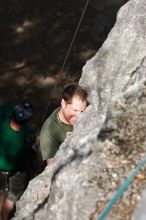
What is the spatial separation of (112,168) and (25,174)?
92.5 inches

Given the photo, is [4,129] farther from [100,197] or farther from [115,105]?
[100,197]

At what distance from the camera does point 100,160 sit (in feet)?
11.1

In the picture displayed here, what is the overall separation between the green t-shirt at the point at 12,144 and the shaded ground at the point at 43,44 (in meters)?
2.40

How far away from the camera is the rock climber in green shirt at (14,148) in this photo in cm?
512

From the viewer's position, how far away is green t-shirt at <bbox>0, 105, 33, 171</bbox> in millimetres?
5160

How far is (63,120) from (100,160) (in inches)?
74.3

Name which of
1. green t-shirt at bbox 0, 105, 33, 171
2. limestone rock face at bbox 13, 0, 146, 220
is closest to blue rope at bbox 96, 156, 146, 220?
limestone rock face at bbox 13, 0, 146, 220

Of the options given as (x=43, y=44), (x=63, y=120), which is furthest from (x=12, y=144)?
(x=43, y=44)

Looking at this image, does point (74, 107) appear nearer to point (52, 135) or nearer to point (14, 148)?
point (52, 135)

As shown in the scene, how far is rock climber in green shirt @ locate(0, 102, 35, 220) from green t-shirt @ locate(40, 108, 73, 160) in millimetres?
254

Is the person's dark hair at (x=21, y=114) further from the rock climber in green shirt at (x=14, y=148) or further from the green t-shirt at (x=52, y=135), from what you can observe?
the green t-shirt at (x=52, y=135)

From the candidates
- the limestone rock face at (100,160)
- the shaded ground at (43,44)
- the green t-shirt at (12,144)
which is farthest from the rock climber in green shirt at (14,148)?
the shaded ground at (43,44)

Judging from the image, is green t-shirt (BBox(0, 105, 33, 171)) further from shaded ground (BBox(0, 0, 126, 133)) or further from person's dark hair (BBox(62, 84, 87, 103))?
shaded ground (BBox(0, 0, 126, 133))

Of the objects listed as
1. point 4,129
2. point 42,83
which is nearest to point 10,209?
point 4,129
